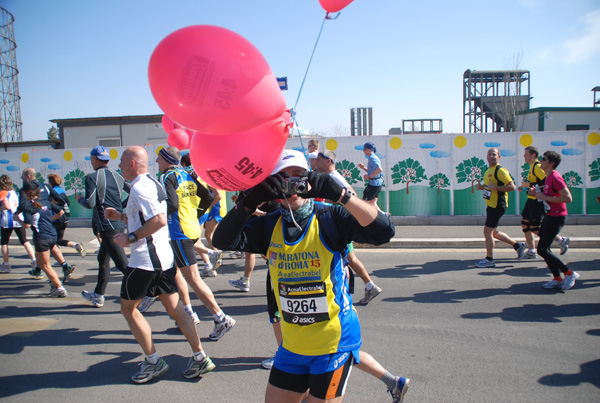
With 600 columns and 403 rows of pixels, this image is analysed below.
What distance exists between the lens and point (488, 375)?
11.5ft

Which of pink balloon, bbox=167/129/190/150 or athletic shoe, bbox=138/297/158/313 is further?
athletic shoe, bbox=138/297/158/313

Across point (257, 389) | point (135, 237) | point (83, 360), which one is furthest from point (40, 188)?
point (257, 389)

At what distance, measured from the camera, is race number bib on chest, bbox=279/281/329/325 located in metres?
2.15

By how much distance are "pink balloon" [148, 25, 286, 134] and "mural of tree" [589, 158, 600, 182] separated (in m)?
13.3

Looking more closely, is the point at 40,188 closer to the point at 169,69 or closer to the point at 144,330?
the point at 144,330

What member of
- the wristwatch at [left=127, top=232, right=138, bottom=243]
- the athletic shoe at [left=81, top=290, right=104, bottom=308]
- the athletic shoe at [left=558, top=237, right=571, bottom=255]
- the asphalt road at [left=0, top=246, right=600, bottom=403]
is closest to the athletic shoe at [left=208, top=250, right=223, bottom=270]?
the asphalt road at [left=0, top=246, right=600, bottom=403]

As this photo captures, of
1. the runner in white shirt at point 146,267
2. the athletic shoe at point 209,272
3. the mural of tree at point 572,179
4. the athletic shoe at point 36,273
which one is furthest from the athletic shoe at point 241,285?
the mural of tree at point 572,179

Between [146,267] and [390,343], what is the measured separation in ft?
8.34

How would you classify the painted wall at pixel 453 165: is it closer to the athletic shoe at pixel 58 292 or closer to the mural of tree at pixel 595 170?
the mural of tree at pixel 595 170

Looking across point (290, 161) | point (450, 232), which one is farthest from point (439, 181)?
point (290, 161)

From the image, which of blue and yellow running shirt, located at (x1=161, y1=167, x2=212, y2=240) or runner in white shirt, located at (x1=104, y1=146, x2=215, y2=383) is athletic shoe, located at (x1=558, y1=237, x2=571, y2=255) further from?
runner in white shirt, located at (x1=104, y1=146, x2=215, y2=383)

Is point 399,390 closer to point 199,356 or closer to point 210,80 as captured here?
point 199,356

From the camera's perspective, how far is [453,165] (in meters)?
12.3

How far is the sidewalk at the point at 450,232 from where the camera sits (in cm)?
915
